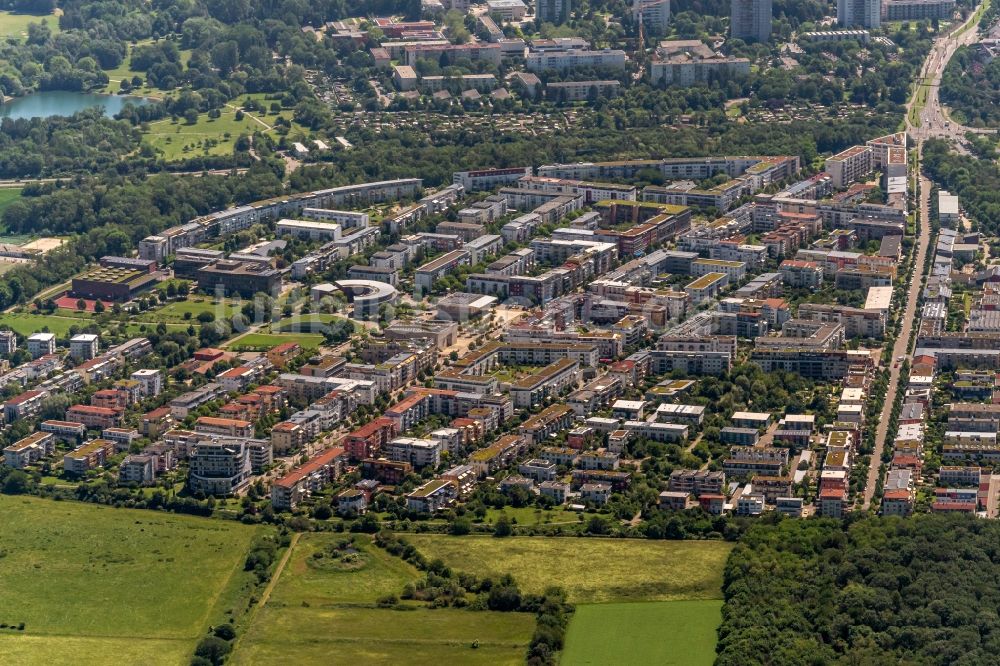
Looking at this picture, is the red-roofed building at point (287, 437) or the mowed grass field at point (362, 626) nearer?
the mowed grass field at point (362, 626)

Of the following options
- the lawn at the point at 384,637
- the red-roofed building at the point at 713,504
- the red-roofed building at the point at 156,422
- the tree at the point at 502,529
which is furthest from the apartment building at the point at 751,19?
the lawn at the point at 384,637

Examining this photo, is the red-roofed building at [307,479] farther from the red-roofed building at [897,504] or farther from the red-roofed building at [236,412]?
the red-roofed building at [897,504]

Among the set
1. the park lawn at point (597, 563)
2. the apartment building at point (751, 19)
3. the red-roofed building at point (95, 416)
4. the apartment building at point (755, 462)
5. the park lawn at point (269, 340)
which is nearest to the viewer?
the park lawn at point (597, 563)

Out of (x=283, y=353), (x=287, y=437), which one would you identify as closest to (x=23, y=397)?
(x=283, y=353)

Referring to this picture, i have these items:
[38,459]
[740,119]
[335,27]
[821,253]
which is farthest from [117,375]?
[335,27]

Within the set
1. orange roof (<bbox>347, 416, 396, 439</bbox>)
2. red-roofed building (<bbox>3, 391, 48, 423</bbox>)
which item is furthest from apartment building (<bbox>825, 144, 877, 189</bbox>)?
red-roofed building (<bbox>3, 391, 48, 423</bbox>)

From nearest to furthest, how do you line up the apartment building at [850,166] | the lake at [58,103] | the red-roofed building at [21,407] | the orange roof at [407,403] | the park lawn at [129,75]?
the orange roof at [407,403], the red-roofed building at [21,407], the apartment building at [850,166], the lake at [58,103], the park lawn at [129,75]
